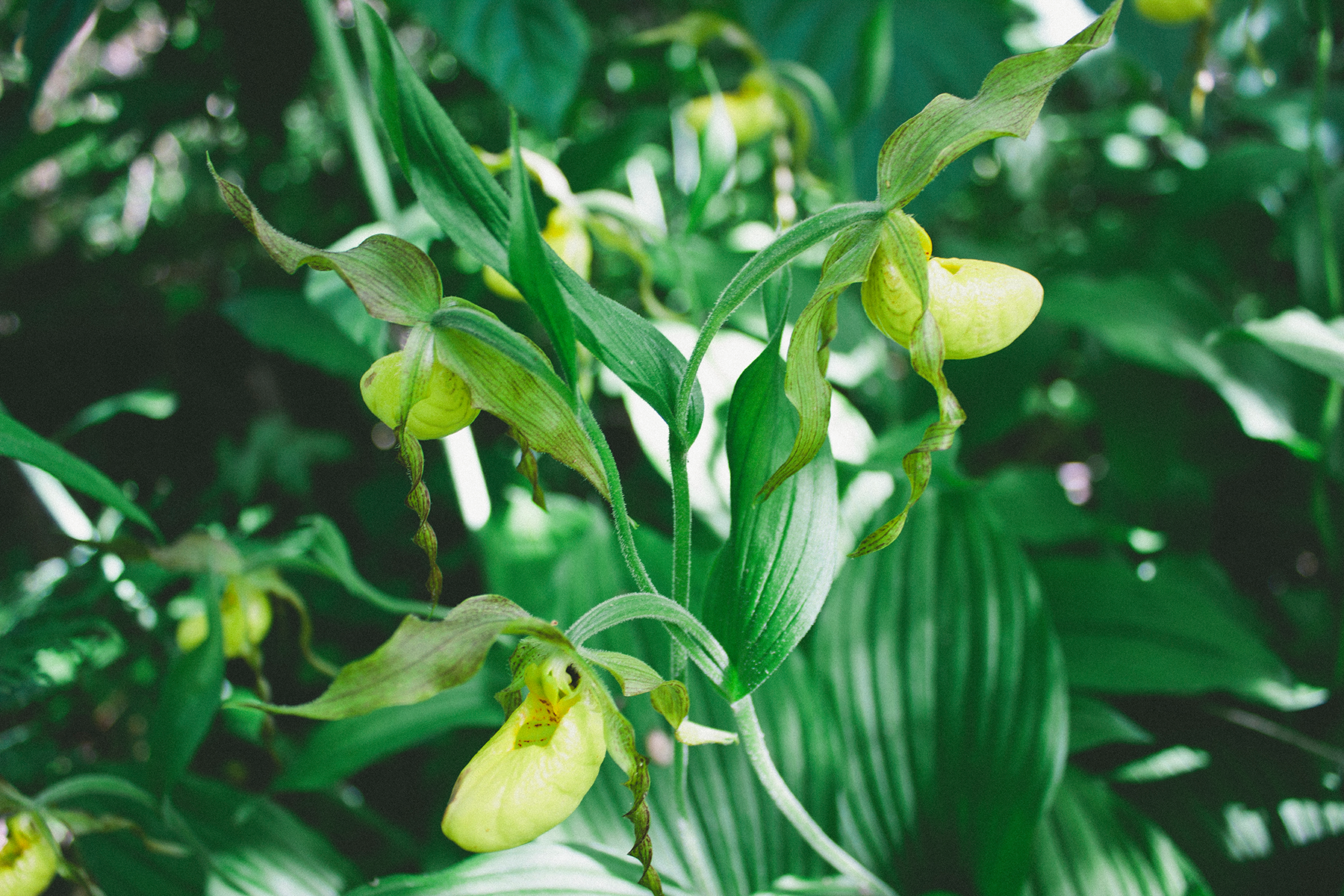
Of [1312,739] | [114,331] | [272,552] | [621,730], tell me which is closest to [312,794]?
[272,552]

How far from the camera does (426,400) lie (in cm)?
48

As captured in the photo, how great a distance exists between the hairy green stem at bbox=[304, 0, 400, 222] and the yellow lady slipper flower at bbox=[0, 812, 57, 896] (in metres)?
0.75

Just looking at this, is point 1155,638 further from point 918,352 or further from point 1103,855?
point 918,352

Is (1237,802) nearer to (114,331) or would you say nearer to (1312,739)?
(1312,739)

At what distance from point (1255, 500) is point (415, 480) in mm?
1554

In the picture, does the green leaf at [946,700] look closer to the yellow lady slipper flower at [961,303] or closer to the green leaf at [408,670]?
the yellow lady slipper flower at [961,303]

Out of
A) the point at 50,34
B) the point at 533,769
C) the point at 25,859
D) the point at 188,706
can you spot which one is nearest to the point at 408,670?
the point at 533,769

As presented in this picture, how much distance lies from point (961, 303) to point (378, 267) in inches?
15.2

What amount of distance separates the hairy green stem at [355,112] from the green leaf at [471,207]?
0.59 metres

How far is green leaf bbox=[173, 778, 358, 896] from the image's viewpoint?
751mm

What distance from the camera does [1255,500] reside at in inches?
53.1

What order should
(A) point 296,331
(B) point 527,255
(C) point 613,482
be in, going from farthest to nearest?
(A) point 296,331
(C) point 613,482
(B) point 527,255

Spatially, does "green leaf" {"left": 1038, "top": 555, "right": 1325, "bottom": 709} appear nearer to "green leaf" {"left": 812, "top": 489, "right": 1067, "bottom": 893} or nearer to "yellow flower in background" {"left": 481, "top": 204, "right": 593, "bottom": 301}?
"green leaf" {"left": 812, "top": 489, "right": 1067, "bottom": 893}

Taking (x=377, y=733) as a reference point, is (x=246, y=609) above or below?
above
